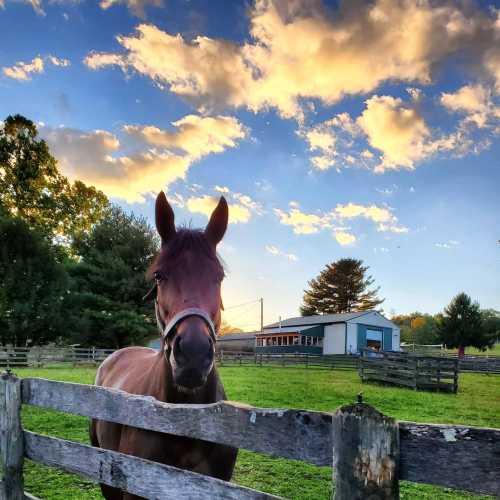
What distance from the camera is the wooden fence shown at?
16172mm

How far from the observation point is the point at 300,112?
18219 millimetres

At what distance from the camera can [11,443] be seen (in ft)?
10.2

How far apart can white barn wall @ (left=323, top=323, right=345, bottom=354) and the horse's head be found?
38.6m

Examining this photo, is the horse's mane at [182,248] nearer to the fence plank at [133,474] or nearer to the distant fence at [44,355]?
the fence plank at [133,474]

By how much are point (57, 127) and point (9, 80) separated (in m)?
9.50

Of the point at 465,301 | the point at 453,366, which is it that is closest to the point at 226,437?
the point at 453,366

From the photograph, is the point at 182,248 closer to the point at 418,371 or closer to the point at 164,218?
the point at 164,218

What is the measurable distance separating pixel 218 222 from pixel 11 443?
2.44 metres

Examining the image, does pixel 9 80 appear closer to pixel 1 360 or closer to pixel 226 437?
pixel 1 360

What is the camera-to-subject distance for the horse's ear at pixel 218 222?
10.7 ft

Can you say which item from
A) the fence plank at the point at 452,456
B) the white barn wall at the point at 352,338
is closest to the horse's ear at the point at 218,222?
the fence plank at the point at 452,456

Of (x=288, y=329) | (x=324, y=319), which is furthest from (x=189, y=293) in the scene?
(x=288, y=329)

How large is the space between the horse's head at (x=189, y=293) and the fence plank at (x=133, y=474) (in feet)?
1.54

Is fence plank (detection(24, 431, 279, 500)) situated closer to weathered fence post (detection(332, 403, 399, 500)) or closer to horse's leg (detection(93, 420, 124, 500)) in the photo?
weathered fence post (detection(332, 403, 399, 500))
